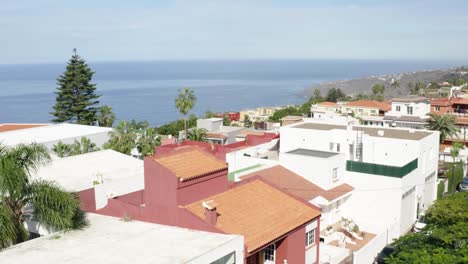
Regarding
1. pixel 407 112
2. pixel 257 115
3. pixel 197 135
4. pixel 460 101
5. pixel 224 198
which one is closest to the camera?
pixel 224 198

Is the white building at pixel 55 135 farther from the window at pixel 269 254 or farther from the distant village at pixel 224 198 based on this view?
the window at pixel 269 254

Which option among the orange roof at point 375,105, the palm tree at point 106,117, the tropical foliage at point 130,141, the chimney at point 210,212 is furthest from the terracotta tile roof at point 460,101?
the chimney at point 210,212

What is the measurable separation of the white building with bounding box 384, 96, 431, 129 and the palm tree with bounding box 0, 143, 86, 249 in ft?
152

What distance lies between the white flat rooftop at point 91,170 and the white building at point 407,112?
37128mm

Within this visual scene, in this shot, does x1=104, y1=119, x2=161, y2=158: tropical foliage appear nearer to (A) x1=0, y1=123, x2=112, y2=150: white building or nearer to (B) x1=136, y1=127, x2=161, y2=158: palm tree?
(B) x1=136, y1=127, x2=161, y2=158: palm tree

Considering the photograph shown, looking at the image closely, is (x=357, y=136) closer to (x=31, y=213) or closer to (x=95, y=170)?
(x=95, y=170)

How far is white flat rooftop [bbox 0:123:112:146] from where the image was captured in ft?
137

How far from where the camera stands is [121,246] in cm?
1538

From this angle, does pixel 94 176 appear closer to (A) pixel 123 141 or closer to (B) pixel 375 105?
(A) pixel 123 141

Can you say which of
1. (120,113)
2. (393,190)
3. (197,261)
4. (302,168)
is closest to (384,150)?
(393,190)

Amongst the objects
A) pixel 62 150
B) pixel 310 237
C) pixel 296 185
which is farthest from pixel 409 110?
pixel 310 237

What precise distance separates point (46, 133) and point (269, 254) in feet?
107

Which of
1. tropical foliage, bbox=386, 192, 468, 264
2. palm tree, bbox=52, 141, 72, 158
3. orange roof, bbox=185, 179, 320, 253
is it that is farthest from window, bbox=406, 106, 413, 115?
orange roof, bbox=185, 179, 320, 253

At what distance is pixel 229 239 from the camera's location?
1571 centimetres
